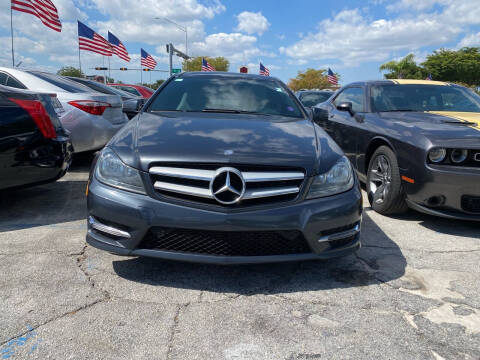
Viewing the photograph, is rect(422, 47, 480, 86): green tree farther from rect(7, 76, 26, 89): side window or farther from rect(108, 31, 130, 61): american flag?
rect(7, 76, 26, 89): side window

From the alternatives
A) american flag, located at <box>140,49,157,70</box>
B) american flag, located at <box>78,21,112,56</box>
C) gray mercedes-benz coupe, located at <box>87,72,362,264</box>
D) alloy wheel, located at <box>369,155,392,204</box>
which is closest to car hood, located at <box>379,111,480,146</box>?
alloy wheel, located at <box>369,155,392,204</box>

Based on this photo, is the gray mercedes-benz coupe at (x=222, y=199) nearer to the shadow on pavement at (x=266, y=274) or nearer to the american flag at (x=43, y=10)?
the shadow on pavement at (x=266, y=274)

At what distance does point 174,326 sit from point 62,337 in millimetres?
531

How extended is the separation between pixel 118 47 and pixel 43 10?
9476 millimetres

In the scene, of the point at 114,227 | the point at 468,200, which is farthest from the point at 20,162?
the point at 468,200

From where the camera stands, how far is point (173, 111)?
3309 mm

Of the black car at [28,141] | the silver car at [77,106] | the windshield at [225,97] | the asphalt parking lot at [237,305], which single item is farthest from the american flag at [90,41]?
the asphalt parking lot at [237,305]

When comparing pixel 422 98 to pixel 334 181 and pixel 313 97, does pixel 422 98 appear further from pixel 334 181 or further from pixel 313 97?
pixel 313 97

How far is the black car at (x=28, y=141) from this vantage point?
3.43 meters

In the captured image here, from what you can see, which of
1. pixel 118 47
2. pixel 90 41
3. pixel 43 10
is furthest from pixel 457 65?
pixel 43 10

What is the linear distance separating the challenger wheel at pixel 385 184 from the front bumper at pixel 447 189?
0.29 metres

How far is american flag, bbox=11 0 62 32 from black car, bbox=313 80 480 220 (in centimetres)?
1265

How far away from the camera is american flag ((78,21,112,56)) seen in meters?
18.5

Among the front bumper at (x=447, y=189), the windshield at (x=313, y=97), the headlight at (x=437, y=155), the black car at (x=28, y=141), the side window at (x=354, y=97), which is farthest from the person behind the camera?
the windshield at (x=313, y=97)
